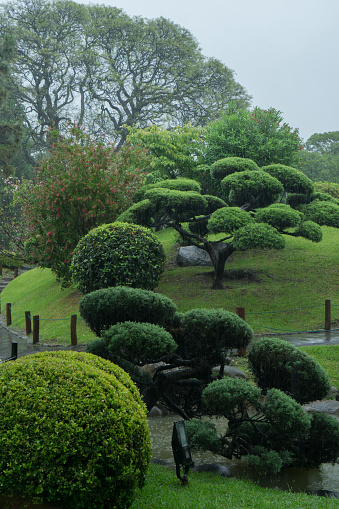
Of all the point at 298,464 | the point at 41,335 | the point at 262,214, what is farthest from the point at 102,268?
the point at 298,464

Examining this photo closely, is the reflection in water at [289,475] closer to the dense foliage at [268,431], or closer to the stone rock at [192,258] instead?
the dense foliage at [268,431]

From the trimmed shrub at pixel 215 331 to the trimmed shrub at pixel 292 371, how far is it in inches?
13.0

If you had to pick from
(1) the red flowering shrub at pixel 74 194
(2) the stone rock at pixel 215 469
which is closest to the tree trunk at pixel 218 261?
(1) the red flowering shrub at pixel 74 194

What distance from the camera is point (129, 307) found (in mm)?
8109

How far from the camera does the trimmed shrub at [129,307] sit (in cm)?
802

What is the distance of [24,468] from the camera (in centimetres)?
385

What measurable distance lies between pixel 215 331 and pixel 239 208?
9.43 m

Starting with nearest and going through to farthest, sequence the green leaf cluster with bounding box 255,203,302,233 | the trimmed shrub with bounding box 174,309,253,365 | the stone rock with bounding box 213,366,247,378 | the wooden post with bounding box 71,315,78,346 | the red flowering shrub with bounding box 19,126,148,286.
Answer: the trimmed shrub with bounding box 174,309,253,365 → the stone rock with bounding box 213,366,247,378 → the wooden post with bounding box 71,315,78,346 → the green leaf cluster with bounding box 255,203,302,233 → the red flowering shrub with bounding box 19,126,148,286

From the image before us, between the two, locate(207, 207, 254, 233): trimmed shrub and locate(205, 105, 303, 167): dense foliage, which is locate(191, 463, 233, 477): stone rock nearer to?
locate(207, 207, 254, 233): trimmed shrub

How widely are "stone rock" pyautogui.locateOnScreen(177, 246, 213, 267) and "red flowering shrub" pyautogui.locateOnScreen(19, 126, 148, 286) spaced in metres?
4.51

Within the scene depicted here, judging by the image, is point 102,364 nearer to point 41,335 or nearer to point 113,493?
point 113,493

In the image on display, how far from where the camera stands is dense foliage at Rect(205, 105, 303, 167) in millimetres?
21734

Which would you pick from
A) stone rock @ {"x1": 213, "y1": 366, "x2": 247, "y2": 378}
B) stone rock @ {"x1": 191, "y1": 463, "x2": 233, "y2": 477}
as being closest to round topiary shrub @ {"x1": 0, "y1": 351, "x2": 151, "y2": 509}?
stone rock @ {"x1": 191, "y1": 463, "x2": 233, "y2": 477}

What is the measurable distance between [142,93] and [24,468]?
4097 cm
